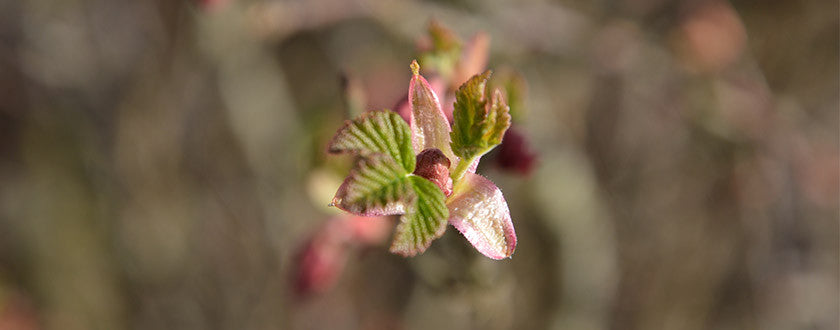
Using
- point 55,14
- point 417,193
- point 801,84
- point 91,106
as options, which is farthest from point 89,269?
point 801,84

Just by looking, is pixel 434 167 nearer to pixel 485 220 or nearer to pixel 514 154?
pixel 485 220

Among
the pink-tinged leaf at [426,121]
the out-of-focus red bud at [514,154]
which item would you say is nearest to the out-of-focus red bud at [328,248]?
the out-of-focus red bud at [514,154]

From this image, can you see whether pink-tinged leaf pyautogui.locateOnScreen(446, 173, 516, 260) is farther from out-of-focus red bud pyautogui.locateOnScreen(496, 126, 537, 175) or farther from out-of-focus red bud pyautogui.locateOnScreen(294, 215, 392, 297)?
out-of-focus red bud pyautogui.locateOnScreen(294, 215, 392, 297)

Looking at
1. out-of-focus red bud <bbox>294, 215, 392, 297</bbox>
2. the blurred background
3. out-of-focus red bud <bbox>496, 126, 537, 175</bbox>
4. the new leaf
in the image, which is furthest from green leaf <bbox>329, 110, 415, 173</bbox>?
the blurred background

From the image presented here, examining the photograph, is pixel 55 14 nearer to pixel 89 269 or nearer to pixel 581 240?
pixel 89 269

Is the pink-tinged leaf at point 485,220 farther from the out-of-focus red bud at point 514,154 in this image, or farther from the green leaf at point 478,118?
the out-of-focus red bud at point 514,154

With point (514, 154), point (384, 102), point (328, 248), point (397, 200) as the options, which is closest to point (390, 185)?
point (397, 200)
